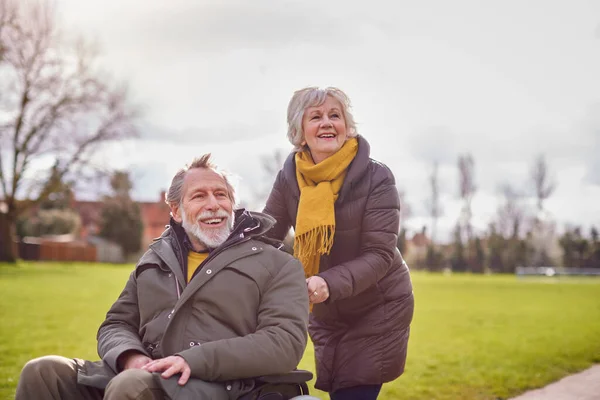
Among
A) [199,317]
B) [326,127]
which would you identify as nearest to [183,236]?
Answer: [199,317]

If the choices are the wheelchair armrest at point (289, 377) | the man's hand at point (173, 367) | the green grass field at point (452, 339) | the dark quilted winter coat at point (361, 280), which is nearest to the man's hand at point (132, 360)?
the man's hand at point (173, 367)

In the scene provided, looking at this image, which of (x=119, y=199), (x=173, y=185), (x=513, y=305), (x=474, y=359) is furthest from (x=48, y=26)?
(x=173, y=185)

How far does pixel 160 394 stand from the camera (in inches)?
101

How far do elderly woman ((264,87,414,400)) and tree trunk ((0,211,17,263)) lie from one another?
31.3 m

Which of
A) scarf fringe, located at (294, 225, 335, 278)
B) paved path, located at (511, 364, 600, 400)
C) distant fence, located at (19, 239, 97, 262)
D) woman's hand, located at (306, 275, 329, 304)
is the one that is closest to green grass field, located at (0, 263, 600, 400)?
paved path, located at (511, 364, 600, 400)

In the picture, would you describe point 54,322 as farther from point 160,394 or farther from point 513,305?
point 513,305

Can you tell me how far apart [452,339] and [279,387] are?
814 centimetres

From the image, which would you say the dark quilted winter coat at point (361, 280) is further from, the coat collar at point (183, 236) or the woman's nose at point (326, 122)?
the coat collar at point (183, 236)

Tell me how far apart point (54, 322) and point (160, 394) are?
29.5 feet

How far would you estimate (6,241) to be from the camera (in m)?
32.5

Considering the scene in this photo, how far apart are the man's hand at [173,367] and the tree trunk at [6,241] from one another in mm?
32022

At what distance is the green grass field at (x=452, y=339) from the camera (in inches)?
265

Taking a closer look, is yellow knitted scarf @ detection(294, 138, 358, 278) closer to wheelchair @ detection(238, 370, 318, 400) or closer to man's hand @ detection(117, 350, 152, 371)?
wheelchair @ detection(238, 370, 318, 400)

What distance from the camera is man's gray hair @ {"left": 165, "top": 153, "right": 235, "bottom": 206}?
322cm
